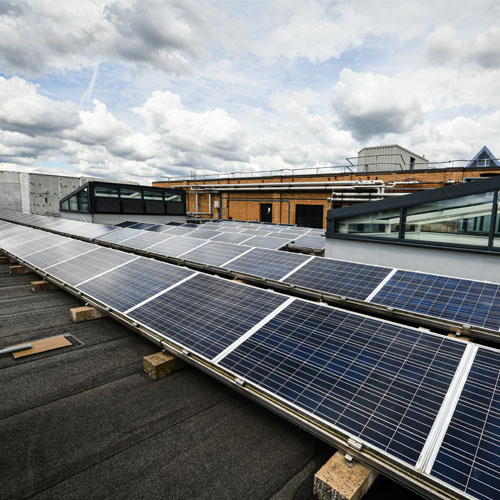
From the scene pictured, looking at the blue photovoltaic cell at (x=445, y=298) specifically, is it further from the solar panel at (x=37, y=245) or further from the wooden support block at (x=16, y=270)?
the wooden support block at (x=16, y=270)

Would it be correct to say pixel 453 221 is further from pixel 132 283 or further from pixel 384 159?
pixel 384 159

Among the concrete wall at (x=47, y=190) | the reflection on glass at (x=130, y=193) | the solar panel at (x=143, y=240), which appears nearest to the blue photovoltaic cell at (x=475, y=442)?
the solar panel at (x=143, y=240)

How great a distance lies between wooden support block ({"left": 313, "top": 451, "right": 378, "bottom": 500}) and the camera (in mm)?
2744

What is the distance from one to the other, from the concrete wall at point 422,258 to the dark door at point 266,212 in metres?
26.6

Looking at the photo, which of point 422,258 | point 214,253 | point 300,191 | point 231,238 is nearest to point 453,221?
point 422,258

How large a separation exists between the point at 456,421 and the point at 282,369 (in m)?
1.95

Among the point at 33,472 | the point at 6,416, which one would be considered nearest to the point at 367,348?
the point at 33,472

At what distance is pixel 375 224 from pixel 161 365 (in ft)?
27.9

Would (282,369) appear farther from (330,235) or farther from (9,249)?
(9,249)

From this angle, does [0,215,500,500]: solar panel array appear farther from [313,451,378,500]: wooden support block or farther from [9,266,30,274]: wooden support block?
[9,266,30,274]: wooden support block

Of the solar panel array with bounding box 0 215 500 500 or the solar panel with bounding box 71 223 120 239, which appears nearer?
the solar panel array with bounding box 0 215 500 500

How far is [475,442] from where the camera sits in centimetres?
271

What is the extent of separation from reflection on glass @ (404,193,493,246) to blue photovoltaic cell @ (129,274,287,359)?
20.3ft

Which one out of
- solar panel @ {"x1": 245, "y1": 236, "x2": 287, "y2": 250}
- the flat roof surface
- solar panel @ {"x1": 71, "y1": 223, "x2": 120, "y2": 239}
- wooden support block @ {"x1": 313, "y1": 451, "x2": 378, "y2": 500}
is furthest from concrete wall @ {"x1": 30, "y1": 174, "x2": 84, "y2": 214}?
wooden support block @ {"x1": 313, "y1": 451, "x2": 378, "y2": 500}
